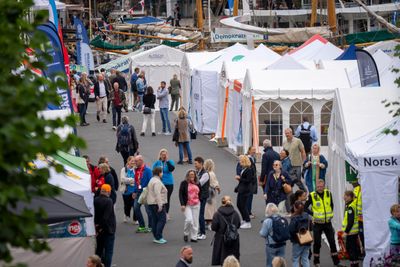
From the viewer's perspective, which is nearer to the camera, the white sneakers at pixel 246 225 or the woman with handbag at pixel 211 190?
the woman with handbag at pixel 211 190

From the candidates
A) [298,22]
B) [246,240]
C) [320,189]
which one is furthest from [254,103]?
[298,22]

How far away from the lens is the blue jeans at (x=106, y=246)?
1472 centimetres

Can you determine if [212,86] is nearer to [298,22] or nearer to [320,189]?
[320,189]

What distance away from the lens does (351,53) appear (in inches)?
1136

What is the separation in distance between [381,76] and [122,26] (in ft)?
158

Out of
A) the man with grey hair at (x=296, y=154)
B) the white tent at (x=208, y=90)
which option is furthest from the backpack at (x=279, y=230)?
the white tent at (x=208, y=90)

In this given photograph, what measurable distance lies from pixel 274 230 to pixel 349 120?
2.96 m

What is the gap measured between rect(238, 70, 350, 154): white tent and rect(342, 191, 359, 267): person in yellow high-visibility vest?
9.98 metres

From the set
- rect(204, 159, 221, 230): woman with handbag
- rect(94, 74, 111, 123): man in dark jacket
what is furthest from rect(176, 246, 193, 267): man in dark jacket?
rect(94, 74, 111, 123): man in dark jacket

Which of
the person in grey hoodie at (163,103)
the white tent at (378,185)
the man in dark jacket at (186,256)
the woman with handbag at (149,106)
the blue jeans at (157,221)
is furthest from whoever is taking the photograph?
the person in grey hoodie at (163,103)

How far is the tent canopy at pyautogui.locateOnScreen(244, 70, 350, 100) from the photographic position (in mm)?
24562

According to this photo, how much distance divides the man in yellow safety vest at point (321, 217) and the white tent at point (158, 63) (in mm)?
24612

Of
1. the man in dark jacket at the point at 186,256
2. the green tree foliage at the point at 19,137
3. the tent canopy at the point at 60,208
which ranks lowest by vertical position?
the man in dark jacket at the point at 186,256

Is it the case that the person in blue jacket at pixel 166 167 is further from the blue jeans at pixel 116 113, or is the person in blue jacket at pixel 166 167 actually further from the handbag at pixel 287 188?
the blue jeans at pixel 116 113
